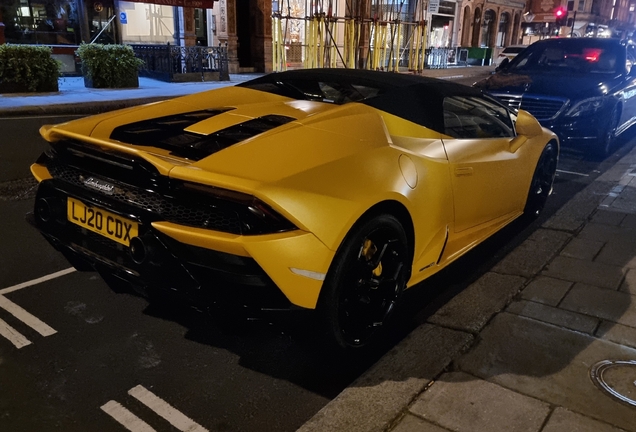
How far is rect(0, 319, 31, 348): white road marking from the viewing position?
9.83 ft

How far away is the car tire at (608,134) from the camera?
8.15m

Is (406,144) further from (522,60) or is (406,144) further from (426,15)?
(426,15)

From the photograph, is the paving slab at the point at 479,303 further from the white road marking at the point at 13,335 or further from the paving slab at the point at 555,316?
the white road marking at the point at 13,335

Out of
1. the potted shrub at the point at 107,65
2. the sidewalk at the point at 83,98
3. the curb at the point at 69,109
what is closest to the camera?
the curb at the point at 69,109

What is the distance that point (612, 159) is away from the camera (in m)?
8.45

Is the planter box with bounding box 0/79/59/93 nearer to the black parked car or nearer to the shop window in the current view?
the shop window

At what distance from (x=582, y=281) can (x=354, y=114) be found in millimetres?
2211

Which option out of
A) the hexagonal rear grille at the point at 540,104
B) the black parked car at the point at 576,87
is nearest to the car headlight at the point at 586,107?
the black parked car at the point at 576,87

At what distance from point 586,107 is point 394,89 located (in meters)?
5.38

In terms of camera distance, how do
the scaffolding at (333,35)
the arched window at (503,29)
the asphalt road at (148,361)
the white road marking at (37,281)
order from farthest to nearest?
the arched window at (503,29)
the scaffolding at (333,35)
the white road marking at (37,281)
the asphalt road at (148,361)

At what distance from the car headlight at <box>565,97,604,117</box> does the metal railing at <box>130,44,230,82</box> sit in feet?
40.8

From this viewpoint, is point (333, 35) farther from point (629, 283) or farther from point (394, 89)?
point (629, 283)

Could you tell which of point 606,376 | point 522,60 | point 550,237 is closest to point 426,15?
point 522,60

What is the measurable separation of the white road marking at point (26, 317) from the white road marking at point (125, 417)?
0.84m
